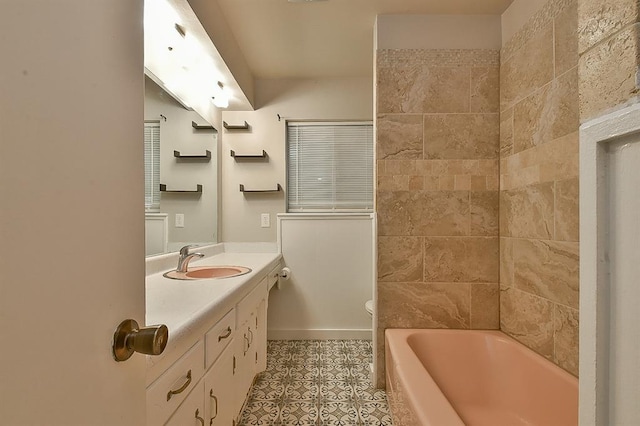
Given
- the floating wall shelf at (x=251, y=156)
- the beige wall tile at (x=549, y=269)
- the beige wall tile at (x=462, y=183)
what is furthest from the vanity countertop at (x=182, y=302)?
the beige wall tile at (x=549, y=269)

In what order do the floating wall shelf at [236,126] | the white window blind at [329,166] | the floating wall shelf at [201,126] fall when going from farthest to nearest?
the white window blind at [329,166] → the floating wall shelf at [236,126] → the floating wall shelf at [201,126]

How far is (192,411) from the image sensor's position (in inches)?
38.0

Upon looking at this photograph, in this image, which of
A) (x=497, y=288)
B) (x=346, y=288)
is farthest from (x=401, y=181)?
(x=346, y=288)

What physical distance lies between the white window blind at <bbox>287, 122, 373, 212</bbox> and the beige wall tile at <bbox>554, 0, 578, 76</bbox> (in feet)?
5.14

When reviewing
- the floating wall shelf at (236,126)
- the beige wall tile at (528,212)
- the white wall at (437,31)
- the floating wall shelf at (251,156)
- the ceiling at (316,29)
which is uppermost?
the ceiling at (316,29)

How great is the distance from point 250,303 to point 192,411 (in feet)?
2.26

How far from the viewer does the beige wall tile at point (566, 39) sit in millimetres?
1277

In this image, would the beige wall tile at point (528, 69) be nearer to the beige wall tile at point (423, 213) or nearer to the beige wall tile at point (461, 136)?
the beige wall tile at point (461, 136)

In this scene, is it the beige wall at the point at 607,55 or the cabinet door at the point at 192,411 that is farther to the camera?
the cabinet door at the point at 192,411

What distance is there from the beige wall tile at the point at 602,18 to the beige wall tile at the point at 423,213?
4.58 feet

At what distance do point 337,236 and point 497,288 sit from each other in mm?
1314

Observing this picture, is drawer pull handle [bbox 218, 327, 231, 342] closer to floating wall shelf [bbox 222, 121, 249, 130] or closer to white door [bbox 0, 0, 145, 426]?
white door [bbox 0, 0, 145, 426]

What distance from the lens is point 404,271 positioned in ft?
6.14

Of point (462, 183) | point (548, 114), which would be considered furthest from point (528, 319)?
point (548, 114)
